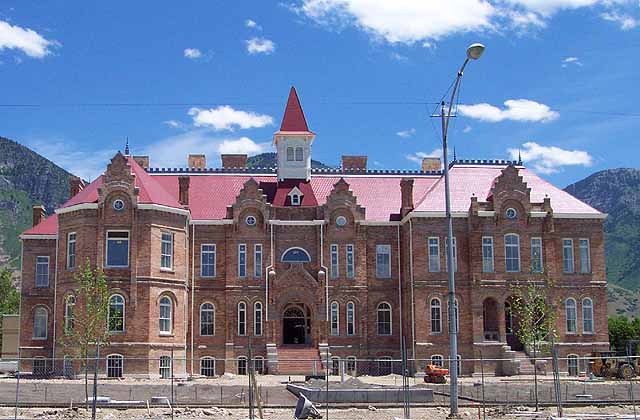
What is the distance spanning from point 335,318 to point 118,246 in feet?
48.8

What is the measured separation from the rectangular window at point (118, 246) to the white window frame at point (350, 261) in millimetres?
14442

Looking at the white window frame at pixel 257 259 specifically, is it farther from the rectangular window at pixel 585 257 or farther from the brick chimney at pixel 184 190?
the rectangular window at pixel 585 257

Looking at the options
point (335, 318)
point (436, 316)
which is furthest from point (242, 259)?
point (436, 316)

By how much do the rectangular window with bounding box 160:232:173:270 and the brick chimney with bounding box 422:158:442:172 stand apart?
22.1 meters

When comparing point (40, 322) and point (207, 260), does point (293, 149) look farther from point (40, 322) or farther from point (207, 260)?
point (40, 322)

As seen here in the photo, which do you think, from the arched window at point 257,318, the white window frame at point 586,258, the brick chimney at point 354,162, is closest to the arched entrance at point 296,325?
the arched window at point 257,318

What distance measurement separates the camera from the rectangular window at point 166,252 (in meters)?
51.5

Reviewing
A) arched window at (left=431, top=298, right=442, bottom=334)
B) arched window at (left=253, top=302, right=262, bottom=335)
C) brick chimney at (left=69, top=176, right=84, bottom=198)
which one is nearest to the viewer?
arched window at (left=431, top=298, right=442, bottom=334)

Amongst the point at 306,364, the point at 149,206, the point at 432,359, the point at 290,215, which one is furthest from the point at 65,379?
the point at 432,359

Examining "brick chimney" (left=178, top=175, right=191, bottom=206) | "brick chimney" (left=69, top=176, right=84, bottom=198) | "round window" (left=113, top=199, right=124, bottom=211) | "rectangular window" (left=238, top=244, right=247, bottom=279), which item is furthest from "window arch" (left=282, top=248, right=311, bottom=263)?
"brick chimney" (left=69, top=176, right=84, bottom=198)

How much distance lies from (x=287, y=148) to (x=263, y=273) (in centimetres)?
983

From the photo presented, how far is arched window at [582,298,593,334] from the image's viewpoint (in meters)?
54.8

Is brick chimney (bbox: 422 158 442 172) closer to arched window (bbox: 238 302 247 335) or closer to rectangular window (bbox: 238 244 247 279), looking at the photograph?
rectangular window (bbox: 238 244 247 279)

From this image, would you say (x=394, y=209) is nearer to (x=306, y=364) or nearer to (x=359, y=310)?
(x=359, y=310)
